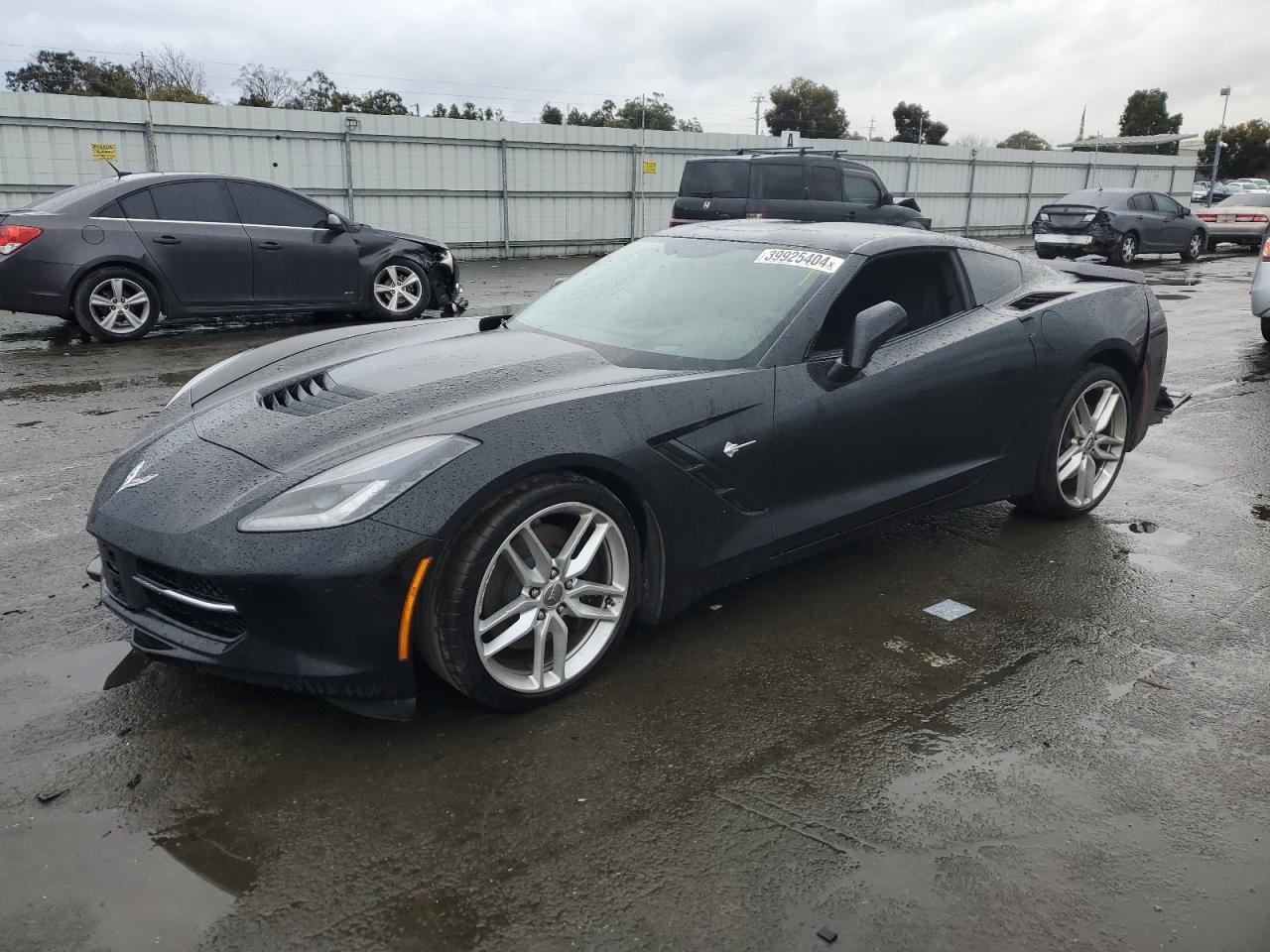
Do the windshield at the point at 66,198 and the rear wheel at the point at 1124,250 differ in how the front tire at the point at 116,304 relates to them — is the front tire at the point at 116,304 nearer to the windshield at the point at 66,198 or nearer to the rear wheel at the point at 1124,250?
the windshield at the point at 66,198

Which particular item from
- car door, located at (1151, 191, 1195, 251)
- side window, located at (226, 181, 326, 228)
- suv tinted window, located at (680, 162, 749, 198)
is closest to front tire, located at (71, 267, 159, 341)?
side window, located at (226, 181, 326, 228)

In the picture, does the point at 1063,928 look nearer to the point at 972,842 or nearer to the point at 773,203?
the point at 972,842

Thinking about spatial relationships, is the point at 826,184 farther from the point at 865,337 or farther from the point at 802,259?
the point at 865,337

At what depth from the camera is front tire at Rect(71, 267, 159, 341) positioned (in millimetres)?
9469

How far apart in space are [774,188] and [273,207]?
8.81m

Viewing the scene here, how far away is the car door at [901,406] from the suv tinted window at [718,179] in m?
12.5

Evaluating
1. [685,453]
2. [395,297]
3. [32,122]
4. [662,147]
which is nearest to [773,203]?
[662,147]

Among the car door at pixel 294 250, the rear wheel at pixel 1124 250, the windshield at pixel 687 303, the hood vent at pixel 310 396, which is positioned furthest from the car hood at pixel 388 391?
the rear wheel at pixel 1124 250

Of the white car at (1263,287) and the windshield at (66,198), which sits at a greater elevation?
the windshield at (66,198)

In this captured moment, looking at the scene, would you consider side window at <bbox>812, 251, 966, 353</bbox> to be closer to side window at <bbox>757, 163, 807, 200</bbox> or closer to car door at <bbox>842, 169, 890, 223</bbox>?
side window at <bbox>757, 163, 807, 200</bbox>

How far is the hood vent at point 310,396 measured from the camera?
349 cm

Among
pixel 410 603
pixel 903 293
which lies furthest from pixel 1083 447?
pixel 410 603

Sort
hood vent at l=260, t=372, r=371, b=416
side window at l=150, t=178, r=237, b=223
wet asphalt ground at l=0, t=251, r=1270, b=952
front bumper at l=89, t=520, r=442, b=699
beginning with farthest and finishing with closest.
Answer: side window at l=150, t=178, r=237, b=223 → hood vent at l=260, t=372, r=371, b=416 → front bumper at l=89, t=520, r=442, b=699 → wet asphalt ground at l=0, t=251, r=1270, b=952

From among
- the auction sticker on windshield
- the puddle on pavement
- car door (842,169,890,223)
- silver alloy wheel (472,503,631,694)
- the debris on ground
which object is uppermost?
car door (842,169,890,223)
